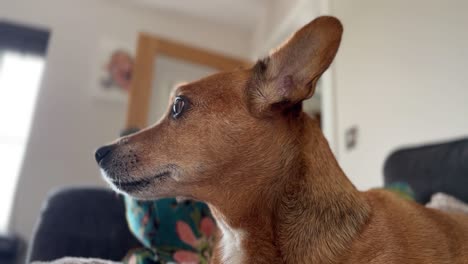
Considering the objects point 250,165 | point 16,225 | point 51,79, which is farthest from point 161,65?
point 250,165

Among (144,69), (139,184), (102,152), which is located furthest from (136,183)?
(144,69)

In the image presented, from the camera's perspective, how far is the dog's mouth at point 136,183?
0.90 meters

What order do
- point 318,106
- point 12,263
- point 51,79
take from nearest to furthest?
point 12,263
point 318,106
point 51,79

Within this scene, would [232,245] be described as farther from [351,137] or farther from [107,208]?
[351,137]

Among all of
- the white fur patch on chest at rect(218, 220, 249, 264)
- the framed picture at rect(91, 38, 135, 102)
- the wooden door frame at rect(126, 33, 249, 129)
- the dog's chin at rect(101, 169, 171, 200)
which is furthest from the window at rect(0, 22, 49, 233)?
the white fur patch on chest at rect(218, 220, 249, 264)

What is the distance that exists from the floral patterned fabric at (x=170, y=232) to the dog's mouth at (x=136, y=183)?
0.59 feet

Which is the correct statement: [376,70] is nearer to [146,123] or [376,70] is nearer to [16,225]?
[146,123]

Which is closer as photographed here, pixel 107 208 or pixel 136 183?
pixel 136 183

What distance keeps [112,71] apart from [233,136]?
9.52ft

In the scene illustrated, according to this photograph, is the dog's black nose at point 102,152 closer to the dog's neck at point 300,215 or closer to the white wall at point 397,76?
the dog's neck at point 300,215

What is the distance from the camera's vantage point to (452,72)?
61.3 inches

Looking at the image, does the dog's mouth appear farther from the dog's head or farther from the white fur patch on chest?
the white fur patch on chest

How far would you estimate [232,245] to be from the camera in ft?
2.88

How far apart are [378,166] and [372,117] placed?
0.86ft
